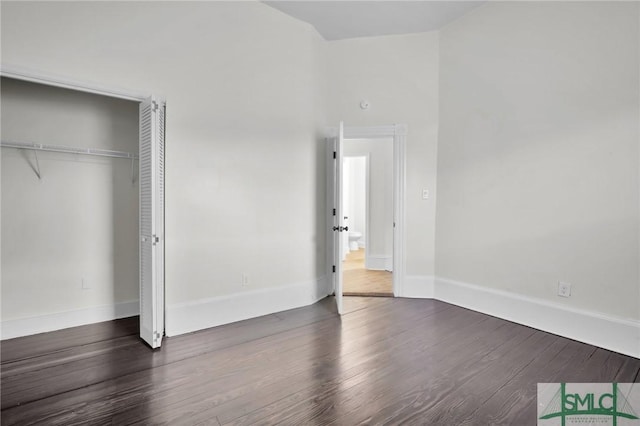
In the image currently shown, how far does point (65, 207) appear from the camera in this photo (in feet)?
10.0

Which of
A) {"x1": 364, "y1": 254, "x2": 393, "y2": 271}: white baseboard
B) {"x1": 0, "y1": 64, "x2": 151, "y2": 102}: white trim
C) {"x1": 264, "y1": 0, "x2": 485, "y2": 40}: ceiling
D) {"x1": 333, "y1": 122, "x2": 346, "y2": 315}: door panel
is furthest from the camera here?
{"x1": 364, "y1": 254, "x2": 393, "y2": 271}: white baseboard

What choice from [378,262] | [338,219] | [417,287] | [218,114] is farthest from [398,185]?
[218,114]

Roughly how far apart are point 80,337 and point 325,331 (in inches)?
84.3

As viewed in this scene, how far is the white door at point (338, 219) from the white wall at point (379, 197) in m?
1.83

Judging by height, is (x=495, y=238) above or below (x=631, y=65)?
below

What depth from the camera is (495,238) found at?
342 cm

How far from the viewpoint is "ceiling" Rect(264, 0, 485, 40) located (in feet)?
11.1

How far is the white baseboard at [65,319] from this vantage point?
2.78 metres

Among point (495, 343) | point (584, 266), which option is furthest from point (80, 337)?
point (584, 266)

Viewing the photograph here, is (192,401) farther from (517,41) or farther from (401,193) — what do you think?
(517,41)

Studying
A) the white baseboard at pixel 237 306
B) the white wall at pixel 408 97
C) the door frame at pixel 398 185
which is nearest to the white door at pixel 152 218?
the white baseboard at pixel 237 306

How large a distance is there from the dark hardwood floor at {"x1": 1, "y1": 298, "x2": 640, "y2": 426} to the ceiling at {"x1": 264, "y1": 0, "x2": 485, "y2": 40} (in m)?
3.26

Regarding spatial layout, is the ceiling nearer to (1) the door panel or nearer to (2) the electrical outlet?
(1) the door panel

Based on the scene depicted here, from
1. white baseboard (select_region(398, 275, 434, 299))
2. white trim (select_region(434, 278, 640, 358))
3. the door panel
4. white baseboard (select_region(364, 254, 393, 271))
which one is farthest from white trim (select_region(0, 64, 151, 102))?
white baseboard (select_region(364, 254, 393, 271))
